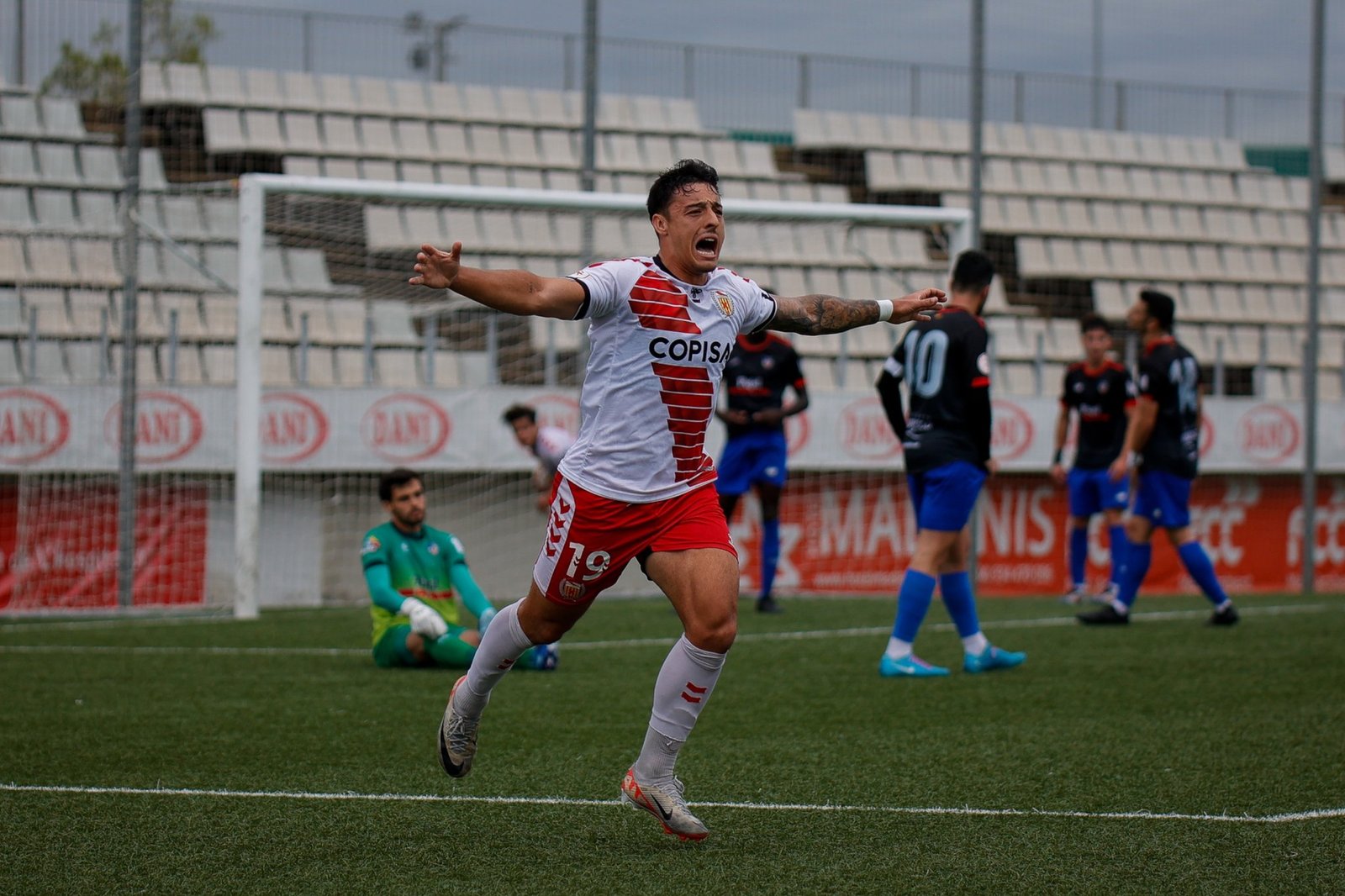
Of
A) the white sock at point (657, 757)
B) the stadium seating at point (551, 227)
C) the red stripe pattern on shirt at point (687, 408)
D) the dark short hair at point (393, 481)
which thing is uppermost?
the stadium seating at point (551, 227)

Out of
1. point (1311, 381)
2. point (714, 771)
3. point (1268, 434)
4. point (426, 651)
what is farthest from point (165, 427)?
point (1311, 381)

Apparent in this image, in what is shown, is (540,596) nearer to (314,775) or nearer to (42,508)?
(314,775)

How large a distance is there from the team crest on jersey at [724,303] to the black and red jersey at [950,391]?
3.06 meters

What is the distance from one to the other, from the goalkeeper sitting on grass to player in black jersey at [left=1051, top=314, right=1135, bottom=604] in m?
5.77

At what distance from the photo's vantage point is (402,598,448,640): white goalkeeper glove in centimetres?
736

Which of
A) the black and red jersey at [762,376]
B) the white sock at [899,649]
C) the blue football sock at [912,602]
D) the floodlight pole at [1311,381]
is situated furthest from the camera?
the floodlight pole at [1311,381]

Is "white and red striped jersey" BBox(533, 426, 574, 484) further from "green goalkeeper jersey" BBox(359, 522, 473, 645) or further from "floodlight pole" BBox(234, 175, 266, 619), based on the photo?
"floodlight pole" BBox(234, 175, 266, 619)

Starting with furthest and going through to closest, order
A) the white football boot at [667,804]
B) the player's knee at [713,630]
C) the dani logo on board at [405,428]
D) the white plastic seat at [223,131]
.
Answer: the white plastic seat at [223,131], the dani logo on board at [405,428], the player's knee at [713,630], the white football boot at [667,804]

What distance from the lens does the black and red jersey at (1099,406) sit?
39.3ft

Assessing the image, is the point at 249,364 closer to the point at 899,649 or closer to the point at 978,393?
the point at 899,649

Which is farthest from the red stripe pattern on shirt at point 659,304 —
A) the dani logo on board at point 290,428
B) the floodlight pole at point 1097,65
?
the floodlight pole at point 1097,65

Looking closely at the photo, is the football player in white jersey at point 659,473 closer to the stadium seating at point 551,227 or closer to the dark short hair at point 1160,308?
the dark short hair at point 1160,308

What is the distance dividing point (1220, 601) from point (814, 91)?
29.7ft

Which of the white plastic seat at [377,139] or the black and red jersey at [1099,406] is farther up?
the white plastic seat at [377,139]
